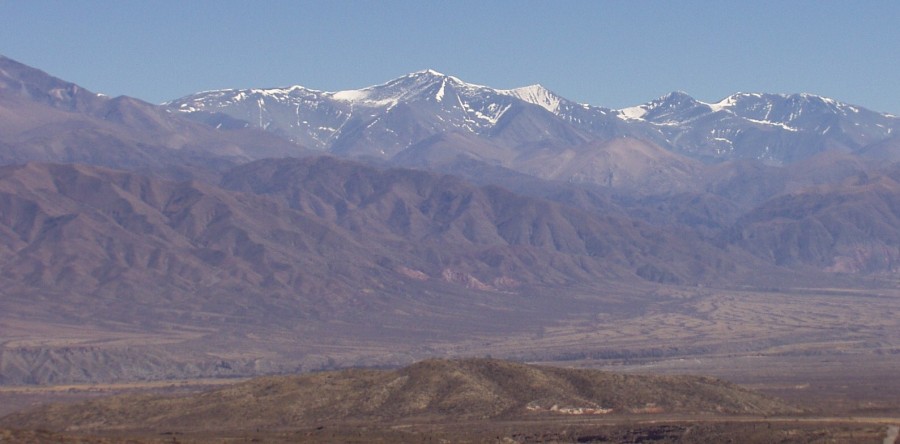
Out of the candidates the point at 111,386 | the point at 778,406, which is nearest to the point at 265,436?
the point at 778,406

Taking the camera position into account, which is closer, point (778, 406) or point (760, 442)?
point (760, 442)

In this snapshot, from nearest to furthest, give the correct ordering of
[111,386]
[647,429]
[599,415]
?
[647,429], [599,415], [111,386]

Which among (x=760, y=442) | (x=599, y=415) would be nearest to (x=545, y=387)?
(x=599, y=415)

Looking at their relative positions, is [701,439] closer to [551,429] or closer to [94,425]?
[551,429]

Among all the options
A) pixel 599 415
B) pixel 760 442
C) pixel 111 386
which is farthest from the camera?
pixel 111 386

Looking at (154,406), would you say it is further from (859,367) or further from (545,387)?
(859,367)

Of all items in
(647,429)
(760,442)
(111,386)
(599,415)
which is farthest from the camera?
(111,386)
